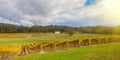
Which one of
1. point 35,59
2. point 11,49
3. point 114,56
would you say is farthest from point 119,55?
point 11,49

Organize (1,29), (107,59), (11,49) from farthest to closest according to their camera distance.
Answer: (1,29) < (11,49) < (107,59)

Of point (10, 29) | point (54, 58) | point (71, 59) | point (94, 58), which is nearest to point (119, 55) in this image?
point (94, 58)

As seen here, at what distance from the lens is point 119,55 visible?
2064cm

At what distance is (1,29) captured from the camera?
618ft

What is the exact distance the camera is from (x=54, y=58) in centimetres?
2281

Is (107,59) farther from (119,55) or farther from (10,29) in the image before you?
(10,29)

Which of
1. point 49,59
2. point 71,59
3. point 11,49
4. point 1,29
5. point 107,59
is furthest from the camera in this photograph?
point 1,29

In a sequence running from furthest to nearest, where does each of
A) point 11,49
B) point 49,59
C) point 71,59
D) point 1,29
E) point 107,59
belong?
point 1,29
point 11,49
point 49,59
point 71,59
point 107,59

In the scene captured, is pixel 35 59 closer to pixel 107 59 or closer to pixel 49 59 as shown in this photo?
pixel 49 59

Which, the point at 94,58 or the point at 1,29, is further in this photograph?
the point at 1,29

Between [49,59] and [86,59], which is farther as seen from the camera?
[49,59]

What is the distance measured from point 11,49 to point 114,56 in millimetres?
31850

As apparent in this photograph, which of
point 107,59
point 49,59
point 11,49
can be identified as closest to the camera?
point 107,59

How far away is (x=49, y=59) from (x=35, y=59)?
6.48 feet
